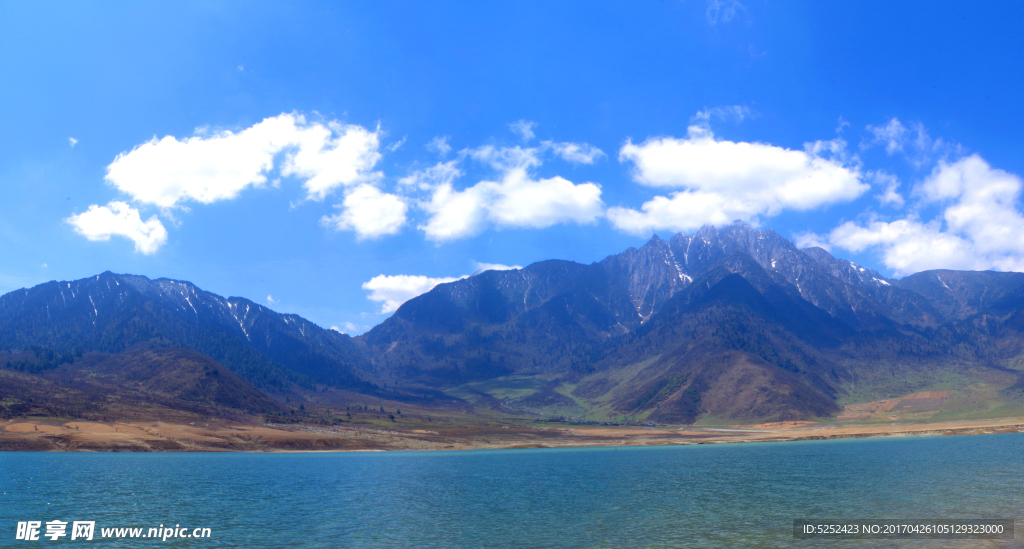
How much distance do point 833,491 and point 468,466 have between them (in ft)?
255

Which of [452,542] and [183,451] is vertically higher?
[452,542]

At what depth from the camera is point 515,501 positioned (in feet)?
238

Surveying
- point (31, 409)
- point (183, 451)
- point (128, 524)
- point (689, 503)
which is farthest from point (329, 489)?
point (31, 409)

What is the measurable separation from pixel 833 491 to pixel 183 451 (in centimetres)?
17510

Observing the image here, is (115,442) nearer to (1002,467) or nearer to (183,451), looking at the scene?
(183,451)

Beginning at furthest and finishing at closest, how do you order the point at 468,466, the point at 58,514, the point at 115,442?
the point at 115,442 → the point at 468,466 → the point at 58,514

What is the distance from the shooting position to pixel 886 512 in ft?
183

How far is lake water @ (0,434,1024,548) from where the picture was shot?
50.0m

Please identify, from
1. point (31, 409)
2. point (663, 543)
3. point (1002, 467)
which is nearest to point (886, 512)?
point (663, 543)

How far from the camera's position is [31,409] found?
194 metres

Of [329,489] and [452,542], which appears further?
[329,489]

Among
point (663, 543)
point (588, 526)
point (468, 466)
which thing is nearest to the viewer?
point (663, 543)

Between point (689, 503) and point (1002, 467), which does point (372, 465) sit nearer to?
point (689, 503)

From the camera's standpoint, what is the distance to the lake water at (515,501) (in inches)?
1969
